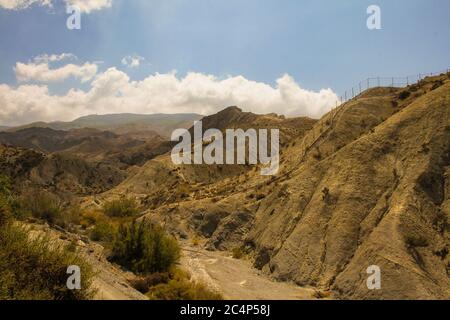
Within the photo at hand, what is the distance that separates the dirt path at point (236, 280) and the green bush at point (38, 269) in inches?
305

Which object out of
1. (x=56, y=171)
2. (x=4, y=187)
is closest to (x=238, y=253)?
(x=4, y=187)

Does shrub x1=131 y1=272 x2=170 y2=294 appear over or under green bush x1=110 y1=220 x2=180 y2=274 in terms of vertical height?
under

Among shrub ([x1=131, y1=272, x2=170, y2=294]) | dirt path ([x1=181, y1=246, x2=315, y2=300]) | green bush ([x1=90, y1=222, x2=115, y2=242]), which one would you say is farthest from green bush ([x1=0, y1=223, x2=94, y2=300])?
green bush ([x1=90, y1=222, x2=115, y2=242])

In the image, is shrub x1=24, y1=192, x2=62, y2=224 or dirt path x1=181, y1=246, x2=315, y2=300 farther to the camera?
shrub x1=24, y1=192, x2=62, y2=224

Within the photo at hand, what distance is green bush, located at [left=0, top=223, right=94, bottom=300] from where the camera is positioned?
46.3 ft

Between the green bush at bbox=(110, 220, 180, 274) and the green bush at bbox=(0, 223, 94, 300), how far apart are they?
707 centimetres

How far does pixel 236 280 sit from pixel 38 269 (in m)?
11.8

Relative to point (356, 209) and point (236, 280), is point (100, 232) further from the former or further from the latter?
point (356, 209)

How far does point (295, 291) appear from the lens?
22.4 m

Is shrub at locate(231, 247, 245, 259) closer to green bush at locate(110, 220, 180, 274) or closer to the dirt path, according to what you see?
the dirt path

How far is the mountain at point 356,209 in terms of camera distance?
835 inches

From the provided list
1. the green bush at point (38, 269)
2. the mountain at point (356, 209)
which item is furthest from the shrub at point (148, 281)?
the mountain at point (356, 209)

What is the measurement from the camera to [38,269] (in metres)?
15.0
